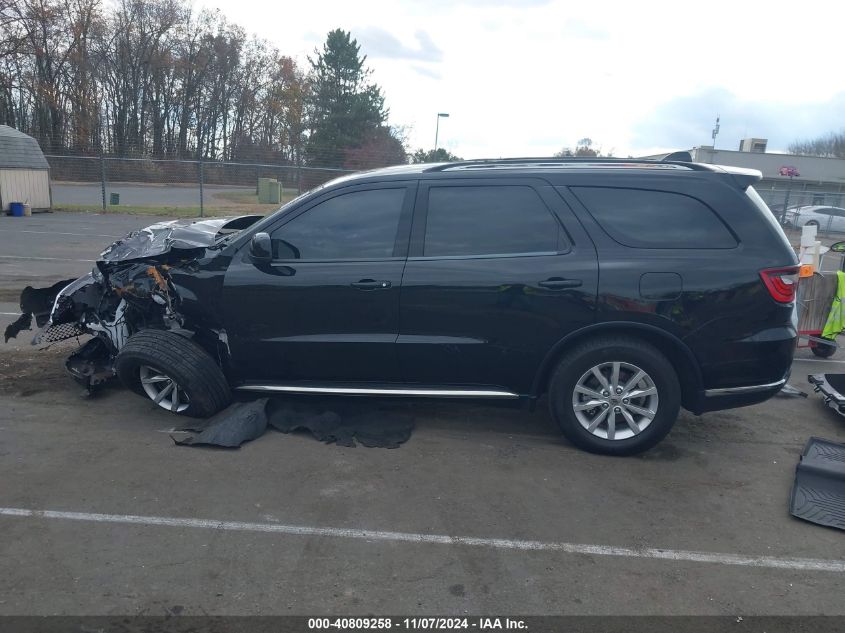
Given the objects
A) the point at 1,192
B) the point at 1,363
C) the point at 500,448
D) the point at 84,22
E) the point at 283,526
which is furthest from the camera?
the point at 84,22

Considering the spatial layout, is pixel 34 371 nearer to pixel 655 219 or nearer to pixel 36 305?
pixel 36 305

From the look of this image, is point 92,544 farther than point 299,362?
No

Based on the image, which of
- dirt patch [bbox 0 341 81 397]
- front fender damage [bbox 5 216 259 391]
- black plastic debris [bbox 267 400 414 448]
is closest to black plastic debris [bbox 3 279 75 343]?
front fender damage [bbox 5 216 259 391]

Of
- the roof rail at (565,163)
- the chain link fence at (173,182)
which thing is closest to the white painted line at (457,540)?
the roof rail at (565,163)

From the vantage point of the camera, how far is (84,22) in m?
45.1

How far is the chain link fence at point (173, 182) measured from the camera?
28.4 metres

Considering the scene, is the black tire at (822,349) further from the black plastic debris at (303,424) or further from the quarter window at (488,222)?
the black plastic debris at (303,424)

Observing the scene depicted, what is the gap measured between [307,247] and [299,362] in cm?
83

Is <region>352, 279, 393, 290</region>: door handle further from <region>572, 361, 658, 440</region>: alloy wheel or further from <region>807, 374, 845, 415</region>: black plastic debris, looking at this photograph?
<region>807, 374, 845, 415</region>: black plastic debris

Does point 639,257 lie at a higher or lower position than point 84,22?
lower

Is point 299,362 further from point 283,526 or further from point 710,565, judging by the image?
point 710,565

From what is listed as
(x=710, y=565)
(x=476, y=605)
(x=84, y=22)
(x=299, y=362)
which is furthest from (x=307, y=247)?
(x=84, y=22)

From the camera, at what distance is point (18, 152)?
23.7 meters

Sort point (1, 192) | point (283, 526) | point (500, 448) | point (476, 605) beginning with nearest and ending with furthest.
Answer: point (476, 605) < point (283, 526) < point (500, 448) < point (1, 192)
